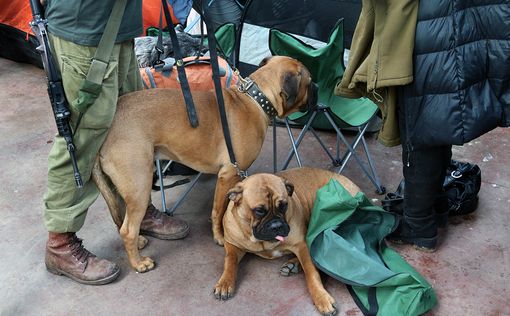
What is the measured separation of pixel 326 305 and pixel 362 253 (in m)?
0.37

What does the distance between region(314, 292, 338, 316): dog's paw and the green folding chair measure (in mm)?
1345

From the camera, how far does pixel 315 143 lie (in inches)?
201

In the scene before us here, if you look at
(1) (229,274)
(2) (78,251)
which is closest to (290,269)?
(1) (229,274)

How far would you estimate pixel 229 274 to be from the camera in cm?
334

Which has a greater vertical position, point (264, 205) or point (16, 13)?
point (16, 13)

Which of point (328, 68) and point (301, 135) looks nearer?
point (301, 135)

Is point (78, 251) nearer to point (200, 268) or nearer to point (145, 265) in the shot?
point (145, 265)

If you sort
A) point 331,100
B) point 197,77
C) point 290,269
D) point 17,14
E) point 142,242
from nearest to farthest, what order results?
point 290,269
point 142,242
point 197,77
point 331,100
point 17,14

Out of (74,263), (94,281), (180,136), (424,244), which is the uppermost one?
(180,136)

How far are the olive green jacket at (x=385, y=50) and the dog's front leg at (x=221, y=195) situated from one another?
38.2 inches

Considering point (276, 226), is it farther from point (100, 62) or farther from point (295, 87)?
point (100, 62)

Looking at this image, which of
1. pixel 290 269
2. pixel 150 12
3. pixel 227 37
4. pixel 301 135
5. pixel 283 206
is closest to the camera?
pixel 283 206

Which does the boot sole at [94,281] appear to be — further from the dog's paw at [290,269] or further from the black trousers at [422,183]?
the black trousers at [422,183]

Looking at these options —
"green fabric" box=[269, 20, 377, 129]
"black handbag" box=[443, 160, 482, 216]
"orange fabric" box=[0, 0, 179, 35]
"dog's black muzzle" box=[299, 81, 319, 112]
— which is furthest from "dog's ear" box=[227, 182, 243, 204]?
"orange fabric" box=[0, 0, 179, 35]
